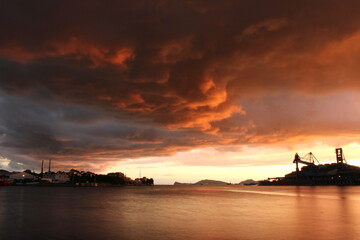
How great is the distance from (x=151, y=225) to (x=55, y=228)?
1146 centimetres

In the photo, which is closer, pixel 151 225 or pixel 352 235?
pixel 352 235

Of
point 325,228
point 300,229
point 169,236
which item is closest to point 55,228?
point 169,236

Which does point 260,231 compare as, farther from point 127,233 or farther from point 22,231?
point 22,231

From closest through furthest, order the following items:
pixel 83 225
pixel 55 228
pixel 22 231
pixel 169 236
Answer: pixel 169 236, pixel 22 231, pixel 55 228, pixel 83 225

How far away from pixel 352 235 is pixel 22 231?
118 ft

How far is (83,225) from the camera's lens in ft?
120

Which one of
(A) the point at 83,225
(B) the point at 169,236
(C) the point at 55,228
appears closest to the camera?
(B) the point at 169,236

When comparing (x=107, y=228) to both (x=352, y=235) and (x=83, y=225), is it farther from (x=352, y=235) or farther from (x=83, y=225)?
(x=352, y=235)

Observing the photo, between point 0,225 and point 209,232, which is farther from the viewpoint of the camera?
A: point 0,225

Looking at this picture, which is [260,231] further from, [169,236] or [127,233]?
[127,233]

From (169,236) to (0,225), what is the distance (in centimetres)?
2220

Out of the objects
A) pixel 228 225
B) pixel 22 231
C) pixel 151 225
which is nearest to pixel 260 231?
pixel 228 225

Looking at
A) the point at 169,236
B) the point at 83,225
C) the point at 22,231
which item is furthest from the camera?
the point at 83,225

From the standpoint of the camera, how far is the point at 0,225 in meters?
36.3
